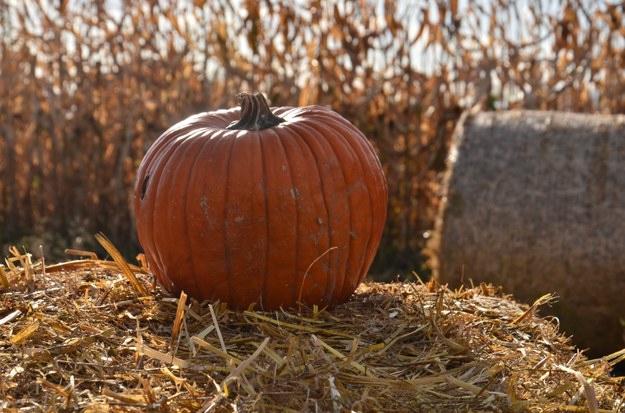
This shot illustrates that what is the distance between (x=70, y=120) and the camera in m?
7.79

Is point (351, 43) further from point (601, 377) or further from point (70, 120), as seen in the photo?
point (601, 377)

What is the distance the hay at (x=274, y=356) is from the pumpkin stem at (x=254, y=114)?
702 millimetres

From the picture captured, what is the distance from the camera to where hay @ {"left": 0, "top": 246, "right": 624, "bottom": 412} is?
234cm

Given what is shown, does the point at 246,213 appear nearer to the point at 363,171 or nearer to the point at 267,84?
the point at 363,171

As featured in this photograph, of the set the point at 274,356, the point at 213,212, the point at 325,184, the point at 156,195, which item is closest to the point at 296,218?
the point at 325,184

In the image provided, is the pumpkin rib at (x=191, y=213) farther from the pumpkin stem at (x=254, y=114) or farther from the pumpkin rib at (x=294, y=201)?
the pumpkin rib at (x=294, y=201)

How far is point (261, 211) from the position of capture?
308 cm

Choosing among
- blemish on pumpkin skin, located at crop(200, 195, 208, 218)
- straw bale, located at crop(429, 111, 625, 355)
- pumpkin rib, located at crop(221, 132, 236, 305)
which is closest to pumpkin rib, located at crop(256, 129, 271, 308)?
pumpkin rib, located at crop(221, 132, 236, 305)

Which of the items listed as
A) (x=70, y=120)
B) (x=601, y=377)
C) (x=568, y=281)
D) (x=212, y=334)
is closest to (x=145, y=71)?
(x=70, y=120)

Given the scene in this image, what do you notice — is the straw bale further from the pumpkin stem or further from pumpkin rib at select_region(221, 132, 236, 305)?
pumpkin rib at select_region(221, 132, 236, 305)

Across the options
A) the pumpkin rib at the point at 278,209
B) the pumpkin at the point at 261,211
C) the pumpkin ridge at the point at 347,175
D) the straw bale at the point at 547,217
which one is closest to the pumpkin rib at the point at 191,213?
the pumpkin at the point at 261,211

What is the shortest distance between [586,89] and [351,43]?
2.23 meters

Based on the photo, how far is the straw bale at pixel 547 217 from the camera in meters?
5.20

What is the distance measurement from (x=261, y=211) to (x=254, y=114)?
44 centimetres
